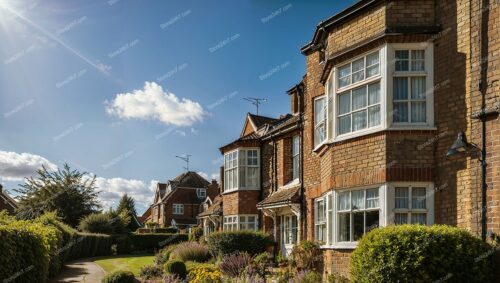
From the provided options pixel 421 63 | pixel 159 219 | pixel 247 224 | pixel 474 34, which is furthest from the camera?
pixel 159 219

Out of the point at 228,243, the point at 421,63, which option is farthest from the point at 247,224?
the point at 421,63

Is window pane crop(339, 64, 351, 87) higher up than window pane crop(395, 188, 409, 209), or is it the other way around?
window pane crop(339, 64, 351, 87)

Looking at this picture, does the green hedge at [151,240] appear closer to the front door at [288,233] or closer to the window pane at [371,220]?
the front door at [288,233]

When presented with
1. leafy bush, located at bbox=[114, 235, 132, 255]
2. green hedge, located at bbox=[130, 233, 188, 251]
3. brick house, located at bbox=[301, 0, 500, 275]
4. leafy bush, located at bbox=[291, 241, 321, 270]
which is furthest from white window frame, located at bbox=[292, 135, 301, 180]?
leafy bush, located at bbox=[114, 235, 132, 255]

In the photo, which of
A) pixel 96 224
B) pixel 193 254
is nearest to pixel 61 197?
pixel 96 224

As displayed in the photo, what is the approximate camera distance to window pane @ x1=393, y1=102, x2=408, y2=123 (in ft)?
39.6

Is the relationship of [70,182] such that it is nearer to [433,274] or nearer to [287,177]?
[287,177]

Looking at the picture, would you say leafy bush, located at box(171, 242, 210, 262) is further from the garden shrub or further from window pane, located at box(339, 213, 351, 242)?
window pane, located at box(339, 213, 351, 242)

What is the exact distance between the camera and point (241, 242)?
20.8 meters

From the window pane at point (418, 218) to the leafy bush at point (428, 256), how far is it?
1.61 meters

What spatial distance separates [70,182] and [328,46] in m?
36.1

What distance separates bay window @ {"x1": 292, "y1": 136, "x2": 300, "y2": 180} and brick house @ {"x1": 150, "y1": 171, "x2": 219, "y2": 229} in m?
44.8

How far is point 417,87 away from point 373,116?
1.21 metres

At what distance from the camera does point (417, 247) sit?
9.66 m
